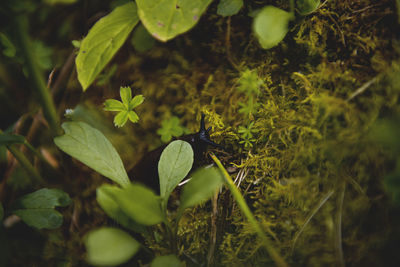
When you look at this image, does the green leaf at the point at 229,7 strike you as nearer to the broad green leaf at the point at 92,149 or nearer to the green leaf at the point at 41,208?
the broad green leaf at the point at 92,149

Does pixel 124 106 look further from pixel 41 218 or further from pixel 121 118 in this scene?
pixel 41 218

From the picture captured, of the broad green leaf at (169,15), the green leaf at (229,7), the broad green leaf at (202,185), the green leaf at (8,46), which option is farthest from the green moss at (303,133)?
the green leaf at (8,46)

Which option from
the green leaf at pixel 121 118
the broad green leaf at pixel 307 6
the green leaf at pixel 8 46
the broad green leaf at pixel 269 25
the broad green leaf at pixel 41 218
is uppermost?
the broad green leaf at pixel 307 6

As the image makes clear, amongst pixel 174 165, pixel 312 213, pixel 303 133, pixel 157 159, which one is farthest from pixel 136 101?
pixel 312 213

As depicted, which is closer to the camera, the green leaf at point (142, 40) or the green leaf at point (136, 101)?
the green leaf at point (136, 101)

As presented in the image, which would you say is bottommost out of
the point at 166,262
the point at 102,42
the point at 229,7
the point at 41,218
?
the point at 41,218

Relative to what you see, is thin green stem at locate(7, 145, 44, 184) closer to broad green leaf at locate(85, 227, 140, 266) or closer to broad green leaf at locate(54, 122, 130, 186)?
broad green leaf at locate(54, 122, 130, 186)
